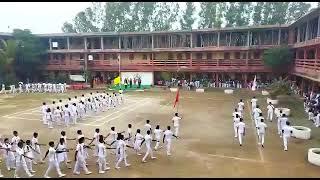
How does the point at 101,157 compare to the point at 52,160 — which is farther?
the point at 101,157

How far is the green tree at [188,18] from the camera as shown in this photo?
56031mm

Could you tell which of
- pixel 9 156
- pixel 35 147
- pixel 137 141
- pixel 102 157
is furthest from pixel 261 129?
pixel 9 156

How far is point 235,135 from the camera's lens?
58.8 ft

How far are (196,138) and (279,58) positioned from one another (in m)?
19.8

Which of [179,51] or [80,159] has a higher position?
[179,51]

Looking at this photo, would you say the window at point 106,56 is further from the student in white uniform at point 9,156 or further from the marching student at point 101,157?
the marching student at point 101,157

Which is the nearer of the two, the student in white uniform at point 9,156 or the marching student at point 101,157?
the marching student at point 101,157

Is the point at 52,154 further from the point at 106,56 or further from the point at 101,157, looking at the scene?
the point at 106,56

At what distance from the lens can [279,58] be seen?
33.9m

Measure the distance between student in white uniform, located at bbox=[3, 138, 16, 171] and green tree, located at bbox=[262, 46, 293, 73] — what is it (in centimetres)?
2736

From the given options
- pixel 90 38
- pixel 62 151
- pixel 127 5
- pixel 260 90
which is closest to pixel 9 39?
pixel 90 38

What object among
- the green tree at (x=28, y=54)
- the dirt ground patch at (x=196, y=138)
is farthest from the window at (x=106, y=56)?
the dirt ground patch at (x=196, y=138)

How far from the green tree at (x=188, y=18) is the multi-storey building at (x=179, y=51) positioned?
13.7 meters

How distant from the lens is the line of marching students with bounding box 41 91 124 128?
68.5 feet
